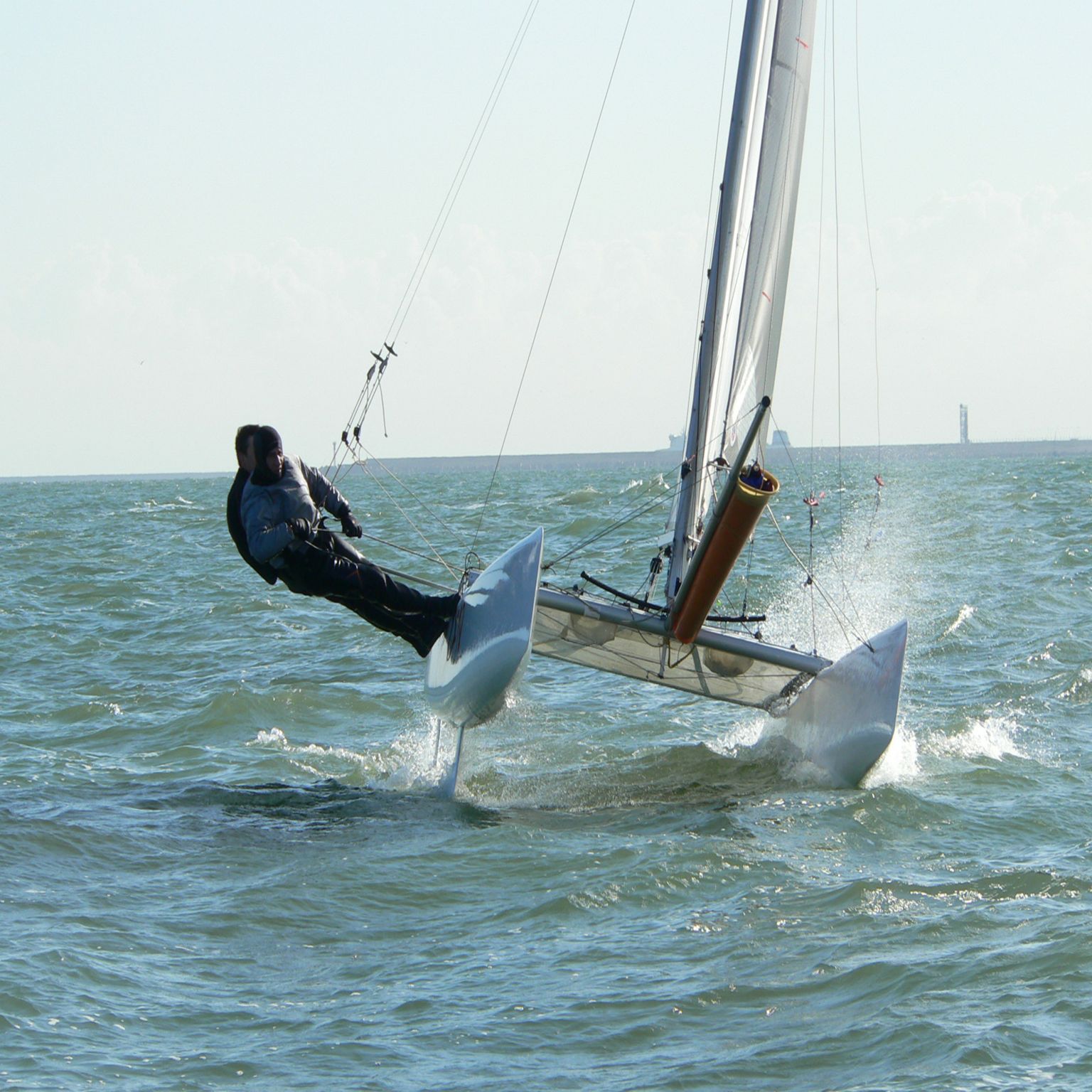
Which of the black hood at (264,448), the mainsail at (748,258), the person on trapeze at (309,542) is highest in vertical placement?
Answer: the mainsail at (748,258)

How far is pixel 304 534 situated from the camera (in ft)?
20.1

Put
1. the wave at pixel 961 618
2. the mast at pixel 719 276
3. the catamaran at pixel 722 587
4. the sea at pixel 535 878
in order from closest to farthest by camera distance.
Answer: the sea at pixel 535 878, the catamaran at pixel 722 587, the mast at pixel 719 276, the wave at pixel 961 618

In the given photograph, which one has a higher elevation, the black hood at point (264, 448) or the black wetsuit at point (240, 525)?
the black hood at point (264, 448)

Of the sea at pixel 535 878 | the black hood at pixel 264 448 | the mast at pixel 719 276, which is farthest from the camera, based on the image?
the mast at pixel 719 276

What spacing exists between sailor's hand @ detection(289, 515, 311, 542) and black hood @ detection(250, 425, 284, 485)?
20cm

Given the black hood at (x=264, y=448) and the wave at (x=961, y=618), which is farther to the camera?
the wave at (x=961, y=618)

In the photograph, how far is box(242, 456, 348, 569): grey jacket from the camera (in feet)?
20.1

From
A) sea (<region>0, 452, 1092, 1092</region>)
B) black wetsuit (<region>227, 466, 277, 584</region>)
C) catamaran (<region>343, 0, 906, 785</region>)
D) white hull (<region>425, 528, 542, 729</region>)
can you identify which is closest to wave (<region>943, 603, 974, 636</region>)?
sea (<region>0, 452, 1092, 1092</region>)

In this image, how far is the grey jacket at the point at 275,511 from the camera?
6.12 meters

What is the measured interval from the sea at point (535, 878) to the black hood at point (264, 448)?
1.02 m

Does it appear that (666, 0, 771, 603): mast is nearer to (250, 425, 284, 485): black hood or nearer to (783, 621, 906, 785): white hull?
(783, 621, 906, 785): white hull

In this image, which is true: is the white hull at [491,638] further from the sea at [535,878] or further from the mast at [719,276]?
the mast at [719,276]

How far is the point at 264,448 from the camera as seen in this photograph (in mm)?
6055

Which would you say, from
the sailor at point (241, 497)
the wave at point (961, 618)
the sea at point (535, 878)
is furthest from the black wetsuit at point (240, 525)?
the wave at point (961, 618)
